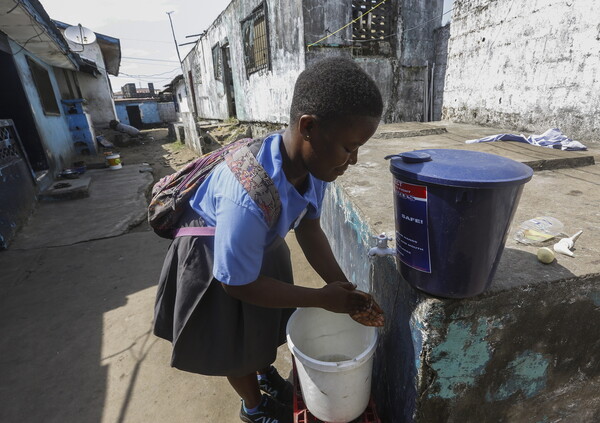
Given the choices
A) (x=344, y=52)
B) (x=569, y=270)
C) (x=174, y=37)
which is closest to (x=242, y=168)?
(x=569, y=270)

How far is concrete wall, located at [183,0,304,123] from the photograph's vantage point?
6797 mm

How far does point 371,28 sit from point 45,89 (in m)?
8.54

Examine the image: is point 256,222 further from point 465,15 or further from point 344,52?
point 344,52

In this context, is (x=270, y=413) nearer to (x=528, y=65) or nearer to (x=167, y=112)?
(x=528, y=65)

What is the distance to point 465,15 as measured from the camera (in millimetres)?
4852

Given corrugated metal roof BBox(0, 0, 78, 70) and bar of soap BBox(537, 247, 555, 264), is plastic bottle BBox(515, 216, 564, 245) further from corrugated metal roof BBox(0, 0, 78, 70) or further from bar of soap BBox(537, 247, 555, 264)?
corrugated metal roof BBox(0, 0, 78, 70)

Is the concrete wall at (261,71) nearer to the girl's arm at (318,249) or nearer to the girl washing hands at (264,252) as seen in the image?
the girl's arm at (318,249)

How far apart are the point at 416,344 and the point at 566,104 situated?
3.70 m

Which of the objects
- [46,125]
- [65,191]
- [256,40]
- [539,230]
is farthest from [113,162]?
[539,230]

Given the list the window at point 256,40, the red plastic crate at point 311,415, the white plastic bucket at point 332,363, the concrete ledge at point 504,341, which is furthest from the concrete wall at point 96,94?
the concrete ledge at point 504,341

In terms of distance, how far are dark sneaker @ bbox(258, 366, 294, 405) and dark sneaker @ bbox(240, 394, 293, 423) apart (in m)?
0.15

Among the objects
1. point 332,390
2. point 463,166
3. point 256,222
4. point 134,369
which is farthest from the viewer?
point 134,369

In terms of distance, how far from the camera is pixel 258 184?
1038 millimetres

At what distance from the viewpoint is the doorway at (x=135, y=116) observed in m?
25.8
